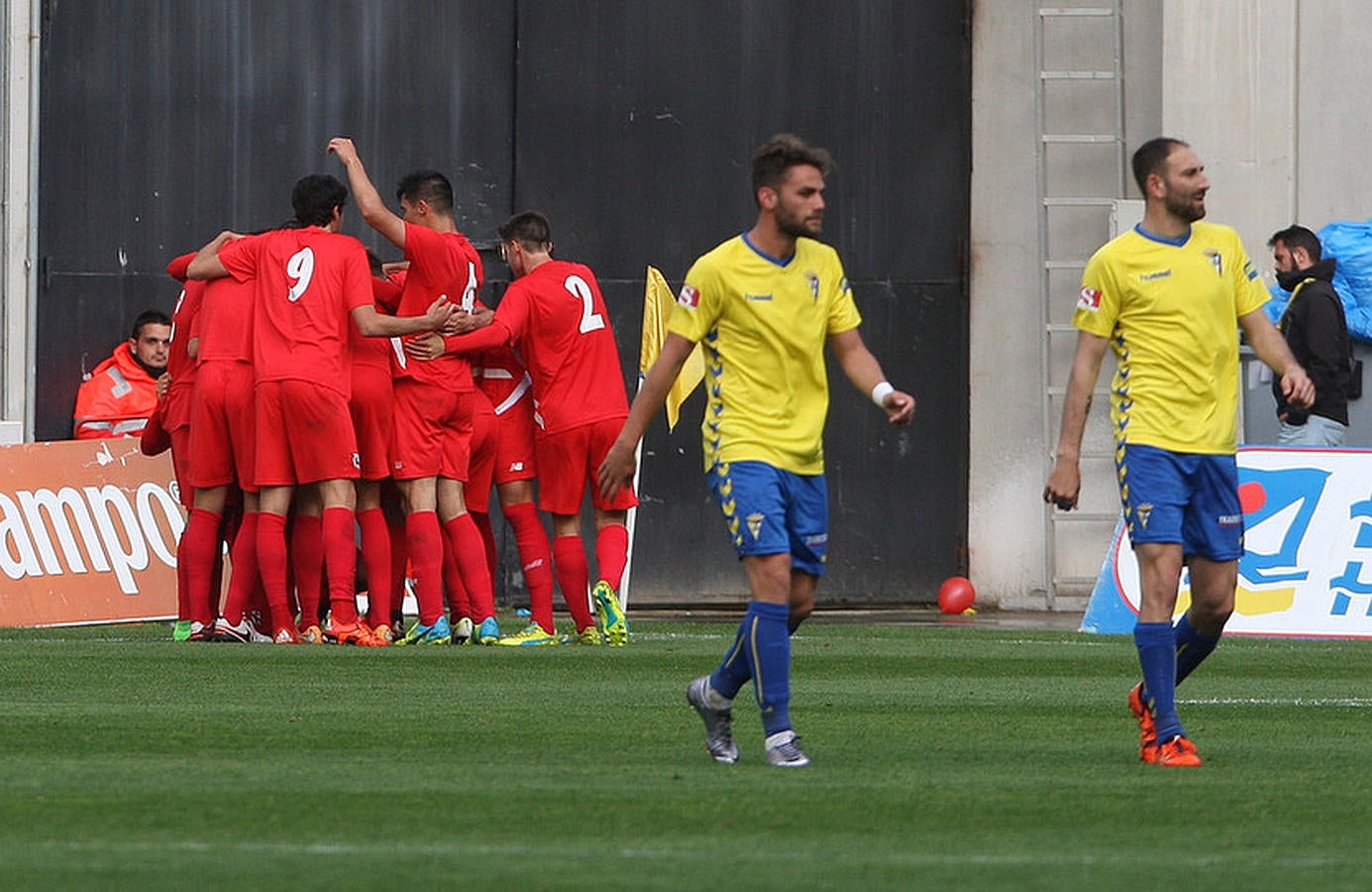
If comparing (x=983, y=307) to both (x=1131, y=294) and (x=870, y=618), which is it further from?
(x=1131, y=294)

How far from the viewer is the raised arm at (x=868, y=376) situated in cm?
759

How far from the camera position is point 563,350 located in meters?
13.9

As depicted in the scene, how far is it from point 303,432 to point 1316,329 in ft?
21.7

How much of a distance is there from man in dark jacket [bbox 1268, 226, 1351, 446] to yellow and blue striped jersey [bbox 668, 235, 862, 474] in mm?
8766

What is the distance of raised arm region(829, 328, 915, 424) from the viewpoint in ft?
24.9

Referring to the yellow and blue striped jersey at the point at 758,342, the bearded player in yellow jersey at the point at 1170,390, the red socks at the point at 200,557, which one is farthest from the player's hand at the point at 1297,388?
the red socks at the point at 200,557

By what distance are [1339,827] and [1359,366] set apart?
453 inches

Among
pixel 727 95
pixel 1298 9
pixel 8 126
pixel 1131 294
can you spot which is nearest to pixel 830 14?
pixel 727 95

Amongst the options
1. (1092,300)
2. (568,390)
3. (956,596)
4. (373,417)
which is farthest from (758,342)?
(956,596)

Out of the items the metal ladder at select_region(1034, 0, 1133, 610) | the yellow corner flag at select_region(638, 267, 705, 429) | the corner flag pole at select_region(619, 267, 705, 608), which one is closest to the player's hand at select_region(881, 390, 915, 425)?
the corner flag pole at select_region(619, 267, 705, 608)

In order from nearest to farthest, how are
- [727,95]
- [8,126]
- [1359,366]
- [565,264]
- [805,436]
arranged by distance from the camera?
[805,436]
[565,264]
[1359,366]
[8,126]
[727,95]

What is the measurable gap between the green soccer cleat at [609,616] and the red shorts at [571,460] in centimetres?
54

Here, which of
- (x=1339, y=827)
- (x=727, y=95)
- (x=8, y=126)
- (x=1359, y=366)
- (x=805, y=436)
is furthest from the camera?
(x=727, y=95)

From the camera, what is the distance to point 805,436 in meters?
7.75
